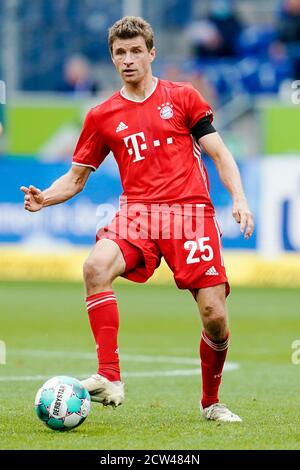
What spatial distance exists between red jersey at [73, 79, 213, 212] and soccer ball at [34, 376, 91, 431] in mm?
1280

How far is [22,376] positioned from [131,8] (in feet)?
47.9

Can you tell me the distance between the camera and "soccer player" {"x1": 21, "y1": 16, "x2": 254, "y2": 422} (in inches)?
Answer: 279

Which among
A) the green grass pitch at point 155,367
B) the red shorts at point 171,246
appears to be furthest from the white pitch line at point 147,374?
the red shorts at point 171,246

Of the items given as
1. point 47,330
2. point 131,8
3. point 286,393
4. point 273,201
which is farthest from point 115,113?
point 131,8

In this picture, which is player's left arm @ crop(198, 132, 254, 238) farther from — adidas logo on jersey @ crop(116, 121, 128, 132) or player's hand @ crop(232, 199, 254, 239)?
adidas logo on jersey @ crop(116, 121, 128, 132)

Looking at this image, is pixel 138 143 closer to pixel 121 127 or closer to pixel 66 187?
pixel 121 127

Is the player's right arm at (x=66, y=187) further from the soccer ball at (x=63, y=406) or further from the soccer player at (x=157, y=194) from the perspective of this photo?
the soccer ball at (x=63, y=406)

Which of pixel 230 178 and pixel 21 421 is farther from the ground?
pixel 230 178

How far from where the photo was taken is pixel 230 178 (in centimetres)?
721

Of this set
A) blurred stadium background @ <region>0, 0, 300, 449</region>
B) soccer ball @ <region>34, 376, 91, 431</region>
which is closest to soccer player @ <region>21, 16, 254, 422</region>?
soccer ball @ <region>34, 376, 91, 431</region>

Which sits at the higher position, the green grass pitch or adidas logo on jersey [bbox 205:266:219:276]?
adidas logo on jersey [bbox 205:266:219:276]

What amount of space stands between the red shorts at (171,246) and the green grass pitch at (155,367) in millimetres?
865

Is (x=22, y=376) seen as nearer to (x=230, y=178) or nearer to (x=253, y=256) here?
(x=230, y=178)

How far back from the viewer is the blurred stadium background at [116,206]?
7.96 metres
